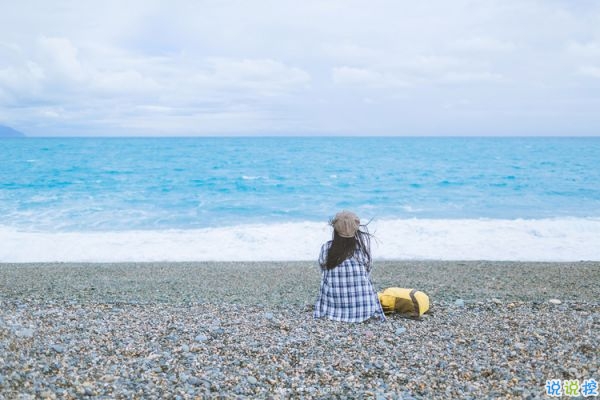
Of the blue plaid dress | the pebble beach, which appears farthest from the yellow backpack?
the blue plaid dress

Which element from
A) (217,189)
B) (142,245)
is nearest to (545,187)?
(217,189)

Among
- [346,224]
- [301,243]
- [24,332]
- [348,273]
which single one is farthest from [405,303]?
[301,243]

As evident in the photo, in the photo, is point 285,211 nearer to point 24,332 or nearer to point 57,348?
point 24,332

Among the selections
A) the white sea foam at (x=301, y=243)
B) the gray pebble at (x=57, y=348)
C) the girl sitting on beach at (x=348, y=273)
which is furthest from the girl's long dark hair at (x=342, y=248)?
the white sea foam at (x=301, y=243)

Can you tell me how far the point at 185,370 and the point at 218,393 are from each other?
0.53 m

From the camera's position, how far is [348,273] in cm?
620

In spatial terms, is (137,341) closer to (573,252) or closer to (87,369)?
A: (87,369)

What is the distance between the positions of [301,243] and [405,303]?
30.4ft

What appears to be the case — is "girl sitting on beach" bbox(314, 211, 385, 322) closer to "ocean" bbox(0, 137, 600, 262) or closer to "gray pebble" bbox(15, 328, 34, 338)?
"ocean" bbox(0, 137, 600, 262)

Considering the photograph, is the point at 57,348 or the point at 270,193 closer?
→ the point at 57,348

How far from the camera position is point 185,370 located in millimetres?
4551

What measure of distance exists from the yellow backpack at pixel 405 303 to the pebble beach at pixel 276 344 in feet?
0.60

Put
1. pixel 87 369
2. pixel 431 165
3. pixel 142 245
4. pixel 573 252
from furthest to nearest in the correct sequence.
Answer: pixel 431 165 < pixel 142 245 < pixel 573 252 < pixel 87 369

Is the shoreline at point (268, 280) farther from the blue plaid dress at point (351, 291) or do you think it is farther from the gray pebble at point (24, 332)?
the gray pebble at point (24, 332)
